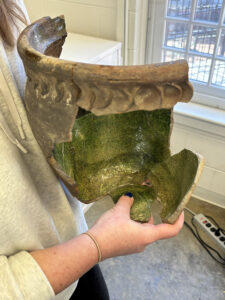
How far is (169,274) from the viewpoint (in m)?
1.34

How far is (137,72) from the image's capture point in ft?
1.36

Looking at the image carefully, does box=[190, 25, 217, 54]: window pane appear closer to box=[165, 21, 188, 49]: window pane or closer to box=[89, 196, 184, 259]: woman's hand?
box=[165, 21, 188, 49]: window pane

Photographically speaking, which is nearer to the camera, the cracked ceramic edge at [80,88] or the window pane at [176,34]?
the cracked ceramic edge at [80,88]

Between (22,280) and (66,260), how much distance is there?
82 millimetres

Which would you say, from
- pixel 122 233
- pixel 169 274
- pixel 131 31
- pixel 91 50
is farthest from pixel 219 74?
pixel 122 233

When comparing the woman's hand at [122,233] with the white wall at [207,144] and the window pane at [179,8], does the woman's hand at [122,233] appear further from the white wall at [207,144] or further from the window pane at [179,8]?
the window pane at [179,8]

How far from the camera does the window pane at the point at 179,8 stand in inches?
50.5

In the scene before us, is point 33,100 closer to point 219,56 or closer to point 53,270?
point 53,270

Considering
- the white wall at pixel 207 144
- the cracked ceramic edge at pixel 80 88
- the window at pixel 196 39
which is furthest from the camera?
the white wall at pixel 207 144

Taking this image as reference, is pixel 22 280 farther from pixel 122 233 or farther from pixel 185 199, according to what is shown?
pixel 185 199

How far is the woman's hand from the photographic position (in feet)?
1.85

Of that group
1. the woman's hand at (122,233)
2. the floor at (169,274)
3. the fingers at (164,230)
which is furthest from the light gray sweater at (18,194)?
the floor at (169,274)

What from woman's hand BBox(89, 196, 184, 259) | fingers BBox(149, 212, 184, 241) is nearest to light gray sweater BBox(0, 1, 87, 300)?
woman's hand BBox(89, 196, 184, 259)

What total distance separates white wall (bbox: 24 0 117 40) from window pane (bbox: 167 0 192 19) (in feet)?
0.82
